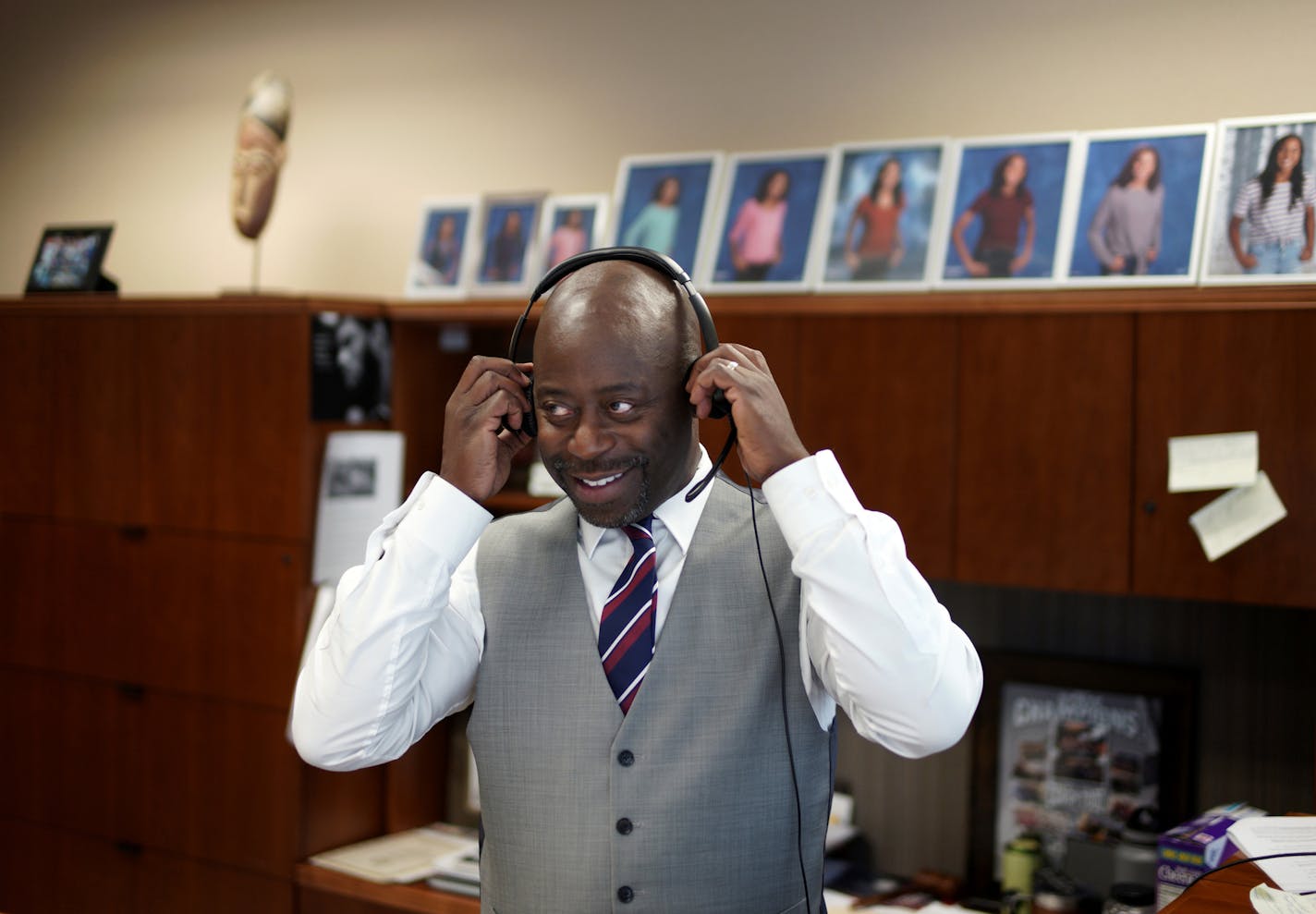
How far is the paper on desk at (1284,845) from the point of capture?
4.86 ft

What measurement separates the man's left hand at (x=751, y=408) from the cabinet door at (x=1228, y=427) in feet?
3.58

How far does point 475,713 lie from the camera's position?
1644 mm

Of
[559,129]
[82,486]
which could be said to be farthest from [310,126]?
[82,486]

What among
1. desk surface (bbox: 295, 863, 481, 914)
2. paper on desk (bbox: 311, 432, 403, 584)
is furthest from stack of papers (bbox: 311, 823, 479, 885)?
paper on desk (bbox: 311, 432, 403, 584)

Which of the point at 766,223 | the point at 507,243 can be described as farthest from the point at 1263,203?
the point at 507,243

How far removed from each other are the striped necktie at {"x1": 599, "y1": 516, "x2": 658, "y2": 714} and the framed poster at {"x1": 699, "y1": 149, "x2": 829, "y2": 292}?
1.27 meters

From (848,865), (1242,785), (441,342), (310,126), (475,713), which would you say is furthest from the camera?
(310,126)

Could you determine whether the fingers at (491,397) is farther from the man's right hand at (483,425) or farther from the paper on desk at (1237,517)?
the paper on desk at (1237,517)

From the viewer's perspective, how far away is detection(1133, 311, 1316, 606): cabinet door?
2.23 meters

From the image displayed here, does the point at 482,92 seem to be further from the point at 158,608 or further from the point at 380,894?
the point at 380,894

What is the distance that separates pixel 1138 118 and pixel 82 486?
105 inches

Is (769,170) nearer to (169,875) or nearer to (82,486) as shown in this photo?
(82,486)

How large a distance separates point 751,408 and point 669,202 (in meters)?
1.60

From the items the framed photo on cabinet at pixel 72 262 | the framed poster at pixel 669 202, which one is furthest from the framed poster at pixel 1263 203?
the framed photo on cabinet at pixel 72 262
